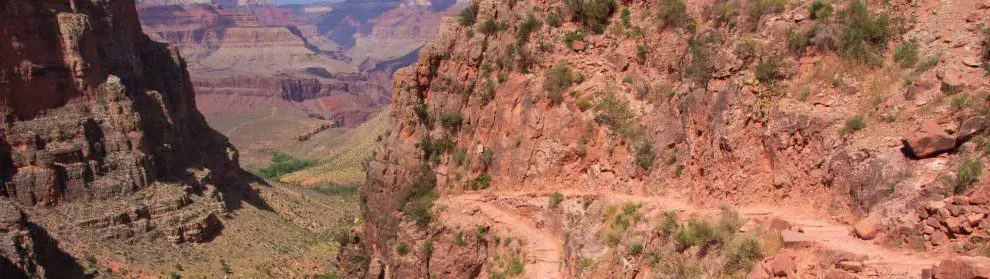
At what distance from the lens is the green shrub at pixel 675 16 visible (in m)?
23.9

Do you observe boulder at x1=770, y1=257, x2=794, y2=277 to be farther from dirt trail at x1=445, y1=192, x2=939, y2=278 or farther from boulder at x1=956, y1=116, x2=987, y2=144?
boulder at x1=956, y1=116, x2=987, y2=144

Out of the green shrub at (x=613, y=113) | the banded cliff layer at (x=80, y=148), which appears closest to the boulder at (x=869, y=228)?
the green shrub at (x=613, y=113)

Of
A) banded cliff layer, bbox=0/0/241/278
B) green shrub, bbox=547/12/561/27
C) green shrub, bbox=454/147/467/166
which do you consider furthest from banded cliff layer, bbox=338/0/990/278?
banded cliff layer, bbox=0/0/241/278

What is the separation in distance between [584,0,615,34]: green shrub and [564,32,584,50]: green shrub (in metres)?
0.52

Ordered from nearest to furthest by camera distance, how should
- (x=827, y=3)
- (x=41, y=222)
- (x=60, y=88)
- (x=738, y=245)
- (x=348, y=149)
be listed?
(x=738, y=245), (x=827, y=3), (x=41, y=222), (x=60, y=88), (x=348, y=149)

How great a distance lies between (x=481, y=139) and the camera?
2983cm

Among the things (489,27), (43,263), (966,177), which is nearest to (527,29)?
(489,27)

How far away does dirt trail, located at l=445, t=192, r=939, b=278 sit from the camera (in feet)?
40.6

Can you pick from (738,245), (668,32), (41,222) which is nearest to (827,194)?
(738,245)

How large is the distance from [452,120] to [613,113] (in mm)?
8446

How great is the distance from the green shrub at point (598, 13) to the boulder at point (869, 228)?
14.9m

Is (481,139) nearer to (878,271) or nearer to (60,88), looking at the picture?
(878,271)

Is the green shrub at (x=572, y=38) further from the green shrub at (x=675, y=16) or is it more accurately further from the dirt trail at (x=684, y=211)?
the dirt trail at (x=684, y=211)

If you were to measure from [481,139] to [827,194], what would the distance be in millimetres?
15863
